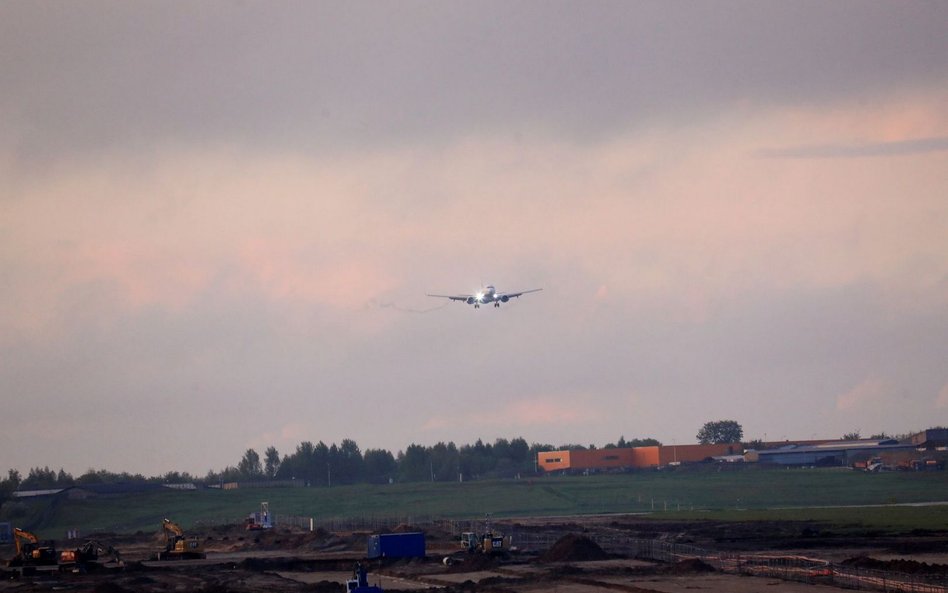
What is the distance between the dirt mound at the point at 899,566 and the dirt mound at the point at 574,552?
18.7 m

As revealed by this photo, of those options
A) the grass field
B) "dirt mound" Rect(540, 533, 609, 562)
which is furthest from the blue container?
the grass field

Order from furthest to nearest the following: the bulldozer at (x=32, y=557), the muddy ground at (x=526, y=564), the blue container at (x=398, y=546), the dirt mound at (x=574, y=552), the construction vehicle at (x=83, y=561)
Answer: the bulldozer at (x=32, y=557)
the construction vehicle at (x=83, y=561)
the blue container at (x=398, y=546)
the dirt mound at (x=574, y=552)
the muddy ground at (x=526, y=564)

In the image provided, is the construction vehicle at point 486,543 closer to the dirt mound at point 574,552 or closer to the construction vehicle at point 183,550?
the dirt mound at point 574,552

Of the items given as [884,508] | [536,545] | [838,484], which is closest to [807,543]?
[536,545]

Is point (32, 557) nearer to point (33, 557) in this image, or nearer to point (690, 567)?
point (33, 557)

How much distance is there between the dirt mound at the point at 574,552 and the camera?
277 ft

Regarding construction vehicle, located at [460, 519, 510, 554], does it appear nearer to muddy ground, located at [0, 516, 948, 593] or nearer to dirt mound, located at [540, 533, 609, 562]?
muddy ground, located at [0, 516, 948, 593]

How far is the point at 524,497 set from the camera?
177750mm

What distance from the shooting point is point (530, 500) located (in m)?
175

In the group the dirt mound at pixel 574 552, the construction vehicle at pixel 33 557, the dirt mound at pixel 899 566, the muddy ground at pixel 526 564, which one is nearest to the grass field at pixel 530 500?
the muddy ground at pixel 526 564

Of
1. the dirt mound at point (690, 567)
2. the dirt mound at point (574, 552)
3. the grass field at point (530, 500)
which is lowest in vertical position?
the dirt mound at point (690, 567)

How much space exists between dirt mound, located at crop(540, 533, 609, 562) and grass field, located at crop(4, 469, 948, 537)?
5626 cm

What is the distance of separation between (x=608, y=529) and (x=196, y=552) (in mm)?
40078

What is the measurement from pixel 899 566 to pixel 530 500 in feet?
359
